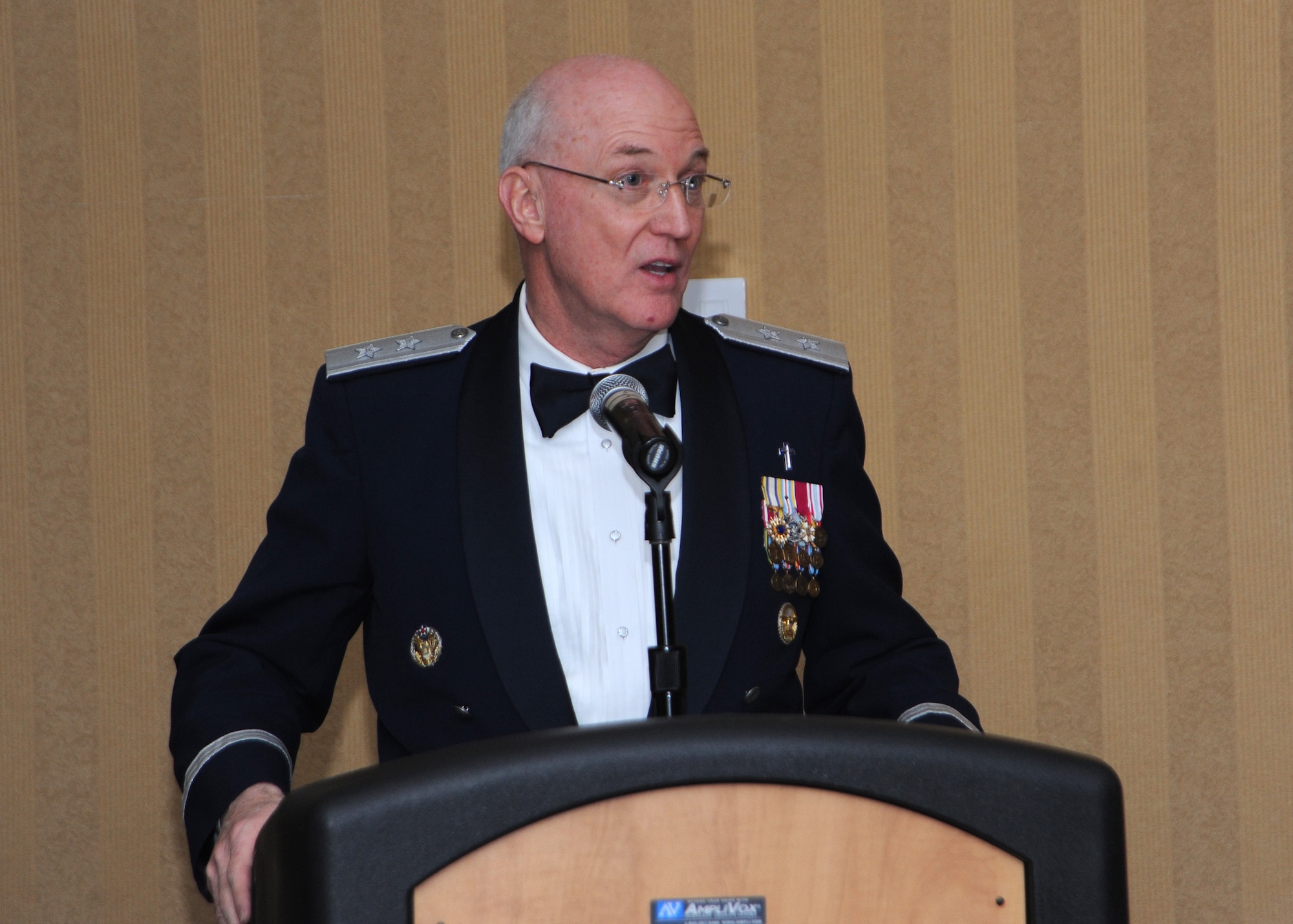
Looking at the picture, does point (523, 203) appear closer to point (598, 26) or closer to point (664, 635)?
point (598, 26)

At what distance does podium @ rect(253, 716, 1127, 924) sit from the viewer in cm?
73

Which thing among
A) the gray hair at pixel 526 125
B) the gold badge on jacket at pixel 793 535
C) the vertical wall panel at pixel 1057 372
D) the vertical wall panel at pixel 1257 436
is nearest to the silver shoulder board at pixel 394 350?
the gray hair at pixel 526 125

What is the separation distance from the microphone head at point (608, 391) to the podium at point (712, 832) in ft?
1.51

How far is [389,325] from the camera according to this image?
235cm

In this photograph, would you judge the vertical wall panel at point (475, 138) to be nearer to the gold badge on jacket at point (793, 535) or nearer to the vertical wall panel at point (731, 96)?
the vertical wall panel at point (731, 96)

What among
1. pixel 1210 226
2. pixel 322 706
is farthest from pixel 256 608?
pixel 1210 226

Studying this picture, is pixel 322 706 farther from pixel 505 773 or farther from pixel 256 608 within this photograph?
pixel 505 773

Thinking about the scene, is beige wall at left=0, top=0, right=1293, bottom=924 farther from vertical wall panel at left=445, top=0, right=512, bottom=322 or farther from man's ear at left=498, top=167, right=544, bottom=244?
man's ear at left=498, top=167, right=544, bottom=244

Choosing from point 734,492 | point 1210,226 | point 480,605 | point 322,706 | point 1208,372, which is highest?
point 1210,226

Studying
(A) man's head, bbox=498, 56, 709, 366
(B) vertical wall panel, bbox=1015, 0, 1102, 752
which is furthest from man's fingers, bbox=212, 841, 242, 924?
(B) vertical wall panel, bbox=1015, 0, 1102, 752

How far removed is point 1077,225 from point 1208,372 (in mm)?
341

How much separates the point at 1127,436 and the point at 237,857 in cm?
174

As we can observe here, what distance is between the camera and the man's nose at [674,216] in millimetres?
1635

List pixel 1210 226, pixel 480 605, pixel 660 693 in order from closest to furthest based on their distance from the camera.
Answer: pixel 660 693
pixel 480 605
pixel 1210 226
